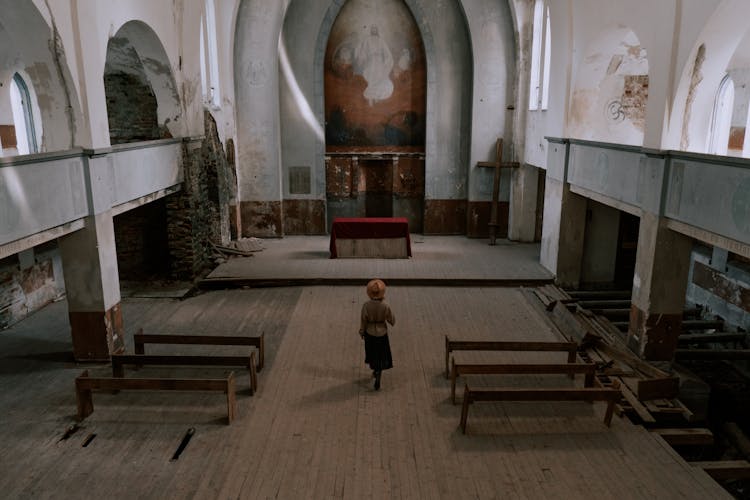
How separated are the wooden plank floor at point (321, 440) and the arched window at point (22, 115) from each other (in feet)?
17.9

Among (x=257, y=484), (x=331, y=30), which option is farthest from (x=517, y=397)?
(x=331, y=30)

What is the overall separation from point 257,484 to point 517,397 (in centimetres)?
301

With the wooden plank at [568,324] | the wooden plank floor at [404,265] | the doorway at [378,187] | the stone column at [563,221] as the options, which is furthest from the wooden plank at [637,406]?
the doorway at [378,187]

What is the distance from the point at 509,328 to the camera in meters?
10.0

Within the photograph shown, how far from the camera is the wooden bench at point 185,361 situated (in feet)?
24.2

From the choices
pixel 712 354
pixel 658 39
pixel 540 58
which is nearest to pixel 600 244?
pixel 712 354

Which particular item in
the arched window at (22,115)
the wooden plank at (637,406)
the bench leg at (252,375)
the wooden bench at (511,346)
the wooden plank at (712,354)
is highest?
the arched window at (22,115)

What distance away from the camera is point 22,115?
12797 mm

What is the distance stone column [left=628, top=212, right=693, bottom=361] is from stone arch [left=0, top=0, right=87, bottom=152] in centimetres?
850

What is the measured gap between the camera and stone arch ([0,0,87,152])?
6.92 meters

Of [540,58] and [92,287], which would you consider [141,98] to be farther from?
[540,58]

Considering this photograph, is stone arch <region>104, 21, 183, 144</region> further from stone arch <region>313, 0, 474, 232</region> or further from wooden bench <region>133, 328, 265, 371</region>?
stone arch <region>313, 0, 474, 232</region>

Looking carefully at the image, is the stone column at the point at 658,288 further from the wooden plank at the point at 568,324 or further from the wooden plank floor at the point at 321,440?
the wooden plank floor at the point at 321,440

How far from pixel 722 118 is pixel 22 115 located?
16.0 m
